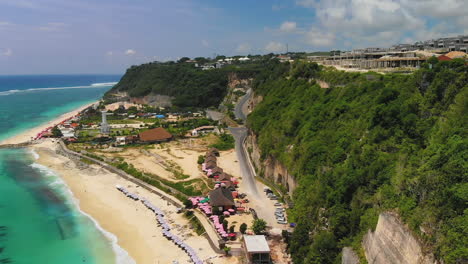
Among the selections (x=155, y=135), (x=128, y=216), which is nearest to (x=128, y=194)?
(x=128, y=216)

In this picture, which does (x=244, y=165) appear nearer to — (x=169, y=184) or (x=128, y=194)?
(x=169, y=184)

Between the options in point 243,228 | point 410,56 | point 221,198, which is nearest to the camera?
point 243,228

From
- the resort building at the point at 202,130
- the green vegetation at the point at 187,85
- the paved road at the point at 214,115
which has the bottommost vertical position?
the resort building at the point at 202,130

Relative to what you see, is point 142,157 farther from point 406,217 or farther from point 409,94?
point 406,217

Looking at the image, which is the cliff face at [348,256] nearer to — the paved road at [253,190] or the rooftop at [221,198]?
the paved road at [253,190]

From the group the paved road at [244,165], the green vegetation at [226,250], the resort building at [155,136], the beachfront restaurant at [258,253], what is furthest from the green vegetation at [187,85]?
the beachfront restaurant at [258,253]

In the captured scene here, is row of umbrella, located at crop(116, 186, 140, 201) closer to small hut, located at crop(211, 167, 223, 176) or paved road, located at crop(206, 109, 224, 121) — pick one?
small hut, located at crop(211, 167, 223, 176)

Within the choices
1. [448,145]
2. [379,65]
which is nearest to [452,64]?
[448,145]
